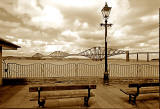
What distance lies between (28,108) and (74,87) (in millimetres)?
1858

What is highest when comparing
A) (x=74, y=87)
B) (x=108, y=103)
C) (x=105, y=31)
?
(x=105, y=31)

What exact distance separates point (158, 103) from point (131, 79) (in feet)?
12.3

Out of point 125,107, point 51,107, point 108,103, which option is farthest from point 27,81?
point 125,107

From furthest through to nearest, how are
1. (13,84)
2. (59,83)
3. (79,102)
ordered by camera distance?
1. (59,83)
2. (13,84)
3. (79,102)

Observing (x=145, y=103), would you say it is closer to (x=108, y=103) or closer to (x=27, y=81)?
(x=108, y=103)

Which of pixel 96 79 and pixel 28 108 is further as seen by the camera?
pixel 96 79

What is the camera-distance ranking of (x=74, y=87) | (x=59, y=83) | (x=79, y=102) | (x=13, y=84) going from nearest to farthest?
(x=74, y=87)
(x=79, y=102)
(x=13, y=84)
(x=59, y=83)

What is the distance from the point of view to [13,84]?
6875mm

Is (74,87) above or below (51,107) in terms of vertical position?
above

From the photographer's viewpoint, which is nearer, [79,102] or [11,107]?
[11,107]

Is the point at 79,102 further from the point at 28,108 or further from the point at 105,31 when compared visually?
the point at 105,31

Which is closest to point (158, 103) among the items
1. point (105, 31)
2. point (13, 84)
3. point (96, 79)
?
point (96, 79)

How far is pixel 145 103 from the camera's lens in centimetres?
425

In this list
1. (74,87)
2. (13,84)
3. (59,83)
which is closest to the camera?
(74,87)
